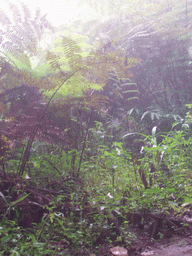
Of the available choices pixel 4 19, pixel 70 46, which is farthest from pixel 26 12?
pixel 70 46

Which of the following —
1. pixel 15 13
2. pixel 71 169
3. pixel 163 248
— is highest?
pixel 15 13

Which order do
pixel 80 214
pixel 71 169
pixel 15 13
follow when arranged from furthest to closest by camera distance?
pixel 15 13 → pixel 71 169 → pixel 80 214

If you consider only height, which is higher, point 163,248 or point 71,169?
point 71,169

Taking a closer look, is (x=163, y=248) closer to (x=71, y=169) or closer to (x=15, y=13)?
(x=71, y=169)

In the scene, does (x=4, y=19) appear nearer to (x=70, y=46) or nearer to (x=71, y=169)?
(x=70, y=46)

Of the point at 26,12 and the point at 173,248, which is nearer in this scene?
the point at 173,248

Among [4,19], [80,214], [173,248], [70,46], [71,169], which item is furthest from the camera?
[4,19]

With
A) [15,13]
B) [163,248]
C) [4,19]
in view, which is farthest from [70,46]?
[163,248]

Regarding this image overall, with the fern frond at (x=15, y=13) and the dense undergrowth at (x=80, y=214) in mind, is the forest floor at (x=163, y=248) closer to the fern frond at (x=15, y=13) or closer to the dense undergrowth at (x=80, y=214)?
the dense undergrowth at (x=80, y=214)

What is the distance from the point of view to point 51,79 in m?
1.60

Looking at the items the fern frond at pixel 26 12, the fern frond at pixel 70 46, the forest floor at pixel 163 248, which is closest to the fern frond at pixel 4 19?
the fern frond at pixel 26 12

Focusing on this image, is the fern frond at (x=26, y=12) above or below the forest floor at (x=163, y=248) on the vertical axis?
above

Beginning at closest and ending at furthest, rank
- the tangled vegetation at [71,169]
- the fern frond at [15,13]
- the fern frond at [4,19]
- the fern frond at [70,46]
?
the tangled vegetation at [71,169], the fern frond at [70,46], the fern frond at [4,19], the fern frond at [15,13]

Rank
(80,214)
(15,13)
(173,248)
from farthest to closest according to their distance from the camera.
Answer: (15,13) → (80,214) → (173,248)
